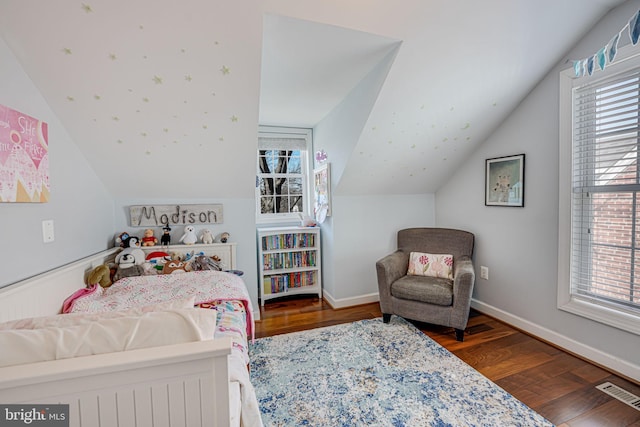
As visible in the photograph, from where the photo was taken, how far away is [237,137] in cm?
222

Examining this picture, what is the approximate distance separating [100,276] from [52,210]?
0.56 meters

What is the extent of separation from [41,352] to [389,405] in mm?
1597

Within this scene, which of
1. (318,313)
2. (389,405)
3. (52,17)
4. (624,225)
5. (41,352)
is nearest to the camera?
(41,352)

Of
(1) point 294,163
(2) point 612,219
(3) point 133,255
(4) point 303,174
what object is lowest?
(3) point 133,255

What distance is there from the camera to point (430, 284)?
2.48 metres

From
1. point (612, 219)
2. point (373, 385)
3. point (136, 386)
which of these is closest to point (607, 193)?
point (612, 219)

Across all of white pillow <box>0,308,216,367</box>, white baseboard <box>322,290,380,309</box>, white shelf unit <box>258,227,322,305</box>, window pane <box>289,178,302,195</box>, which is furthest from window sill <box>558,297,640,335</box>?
window pane <box>289,178,302,195</box>

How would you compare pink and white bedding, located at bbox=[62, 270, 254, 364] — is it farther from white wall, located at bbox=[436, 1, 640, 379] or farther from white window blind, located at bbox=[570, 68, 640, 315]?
white window blind, located at bbox=[570, 68, 640, 315]

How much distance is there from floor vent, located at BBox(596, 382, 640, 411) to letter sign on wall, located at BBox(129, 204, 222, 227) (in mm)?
3039

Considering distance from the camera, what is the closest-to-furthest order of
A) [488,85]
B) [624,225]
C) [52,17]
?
[52,17] → [624,225] → [488,85]

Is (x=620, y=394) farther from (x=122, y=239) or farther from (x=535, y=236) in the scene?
(x=122, y=239)

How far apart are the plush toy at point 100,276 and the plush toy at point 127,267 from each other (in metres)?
0.08

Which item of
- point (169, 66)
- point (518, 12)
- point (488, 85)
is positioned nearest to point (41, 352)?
point (169, 66)

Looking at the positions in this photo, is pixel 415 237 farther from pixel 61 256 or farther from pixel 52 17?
pixel 52 17
